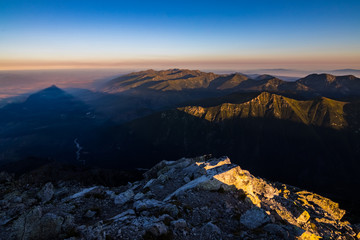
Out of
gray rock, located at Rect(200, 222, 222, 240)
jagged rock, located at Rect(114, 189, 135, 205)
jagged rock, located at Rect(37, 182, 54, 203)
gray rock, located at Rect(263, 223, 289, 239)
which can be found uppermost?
gray rock, located at Rect(200, 222, 222, 240)

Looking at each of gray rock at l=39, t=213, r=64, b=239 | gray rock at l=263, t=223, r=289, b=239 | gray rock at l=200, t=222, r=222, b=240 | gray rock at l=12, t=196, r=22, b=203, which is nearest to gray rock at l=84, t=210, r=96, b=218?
gray rock at l=39, t=213, r=64, b=239

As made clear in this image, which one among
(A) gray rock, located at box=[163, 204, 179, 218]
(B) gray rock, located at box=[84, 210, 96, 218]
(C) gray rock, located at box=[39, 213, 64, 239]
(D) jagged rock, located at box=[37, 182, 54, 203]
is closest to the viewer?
(C) gray rock, located at box=[39, 213, 64, 239]

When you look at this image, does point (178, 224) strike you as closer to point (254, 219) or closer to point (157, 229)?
point (157, 229)

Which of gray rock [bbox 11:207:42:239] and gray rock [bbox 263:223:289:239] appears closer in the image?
gray rock [bbox 11:207:42:239]

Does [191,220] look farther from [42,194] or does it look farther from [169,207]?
[42,194]

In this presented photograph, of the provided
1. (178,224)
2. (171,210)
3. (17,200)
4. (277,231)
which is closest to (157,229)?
(178,224)

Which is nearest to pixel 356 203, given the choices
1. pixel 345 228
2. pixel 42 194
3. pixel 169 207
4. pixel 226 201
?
pixel 345 228

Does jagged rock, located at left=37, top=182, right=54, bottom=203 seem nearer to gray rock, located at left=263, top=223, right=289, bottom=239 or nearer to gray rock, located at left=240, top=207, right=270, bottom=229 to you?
gray rock, located at left=240, top=207, right=270, bottom=229

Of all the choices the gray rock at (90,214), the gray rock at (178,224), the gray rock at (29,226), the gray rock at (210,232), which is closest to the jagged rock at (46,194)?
the gray rock at (90,214)
